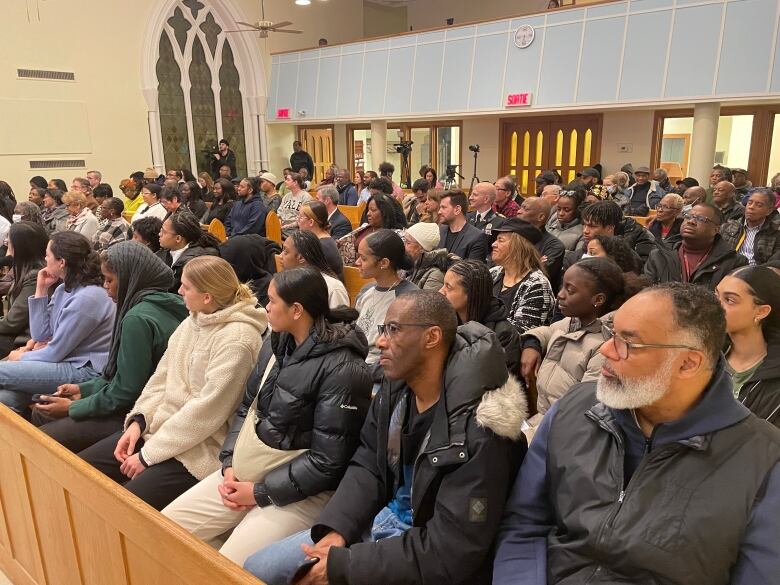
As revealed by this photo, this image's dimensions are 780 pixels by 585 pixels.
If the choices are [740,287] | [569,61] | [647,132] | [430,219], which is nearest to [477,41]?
[569,61]

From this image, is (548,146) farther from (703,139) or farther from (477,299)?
(477,299)

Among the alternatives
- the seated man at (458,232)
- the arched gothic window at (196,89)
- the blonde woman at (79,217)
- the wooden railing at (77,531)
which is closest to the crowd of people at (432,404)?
the wooden railing at (77,531)

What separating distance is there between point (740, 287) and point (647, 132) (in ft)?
30.9

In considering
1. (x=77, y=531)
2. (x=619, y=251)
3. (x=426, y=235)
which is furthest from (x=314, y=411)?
(x=426, y=235)

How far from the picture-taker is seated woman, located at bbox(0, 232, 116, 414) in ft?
9.53

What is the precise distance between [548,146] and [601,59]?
2530mm

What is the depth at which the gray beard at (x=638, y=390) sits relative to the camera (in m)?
1.29

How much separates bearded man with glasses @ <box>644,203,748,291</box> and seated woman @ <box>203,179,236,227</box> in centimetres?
507

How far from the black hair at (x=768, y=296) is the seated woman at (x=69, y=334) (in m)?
2.97

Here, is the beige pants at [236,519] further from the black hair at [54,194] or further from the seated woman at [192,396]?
the black hair at [54,194]

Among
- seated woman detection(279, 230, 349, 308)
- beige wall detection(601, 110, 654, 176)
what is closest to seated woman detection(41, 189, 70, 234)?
seated woman detection(279, 230, 349, 308)

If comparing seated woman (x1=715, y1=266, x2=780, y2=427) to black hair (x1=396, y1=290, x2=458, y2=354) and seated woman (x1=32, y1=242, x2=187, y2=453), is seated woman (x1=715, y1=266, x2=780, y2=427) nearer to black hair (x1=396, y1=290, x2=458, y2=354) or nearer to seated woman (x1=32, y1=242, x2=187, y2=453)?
black hair (x1=396, y1=290, x2=458, y2=354)

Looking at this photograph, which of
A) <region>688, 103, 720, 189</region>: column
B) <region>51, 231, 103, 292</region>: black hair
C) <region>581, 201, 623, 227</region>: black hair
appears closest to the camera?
<region>51, 231, 103, 292</region>: black hair

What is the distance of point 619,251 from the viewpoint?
10.0 feet
